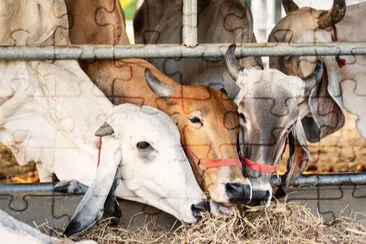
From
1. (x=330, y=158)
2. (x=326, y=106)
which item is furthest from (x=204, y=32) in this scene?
(x=330, y=158)

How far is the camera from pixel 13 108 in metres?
6.54

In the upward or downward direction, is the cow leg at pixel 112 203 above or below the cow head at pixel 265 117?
below

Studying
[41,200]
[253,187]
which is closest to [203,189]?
[253,187]

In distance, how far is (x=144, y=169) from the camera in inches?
230

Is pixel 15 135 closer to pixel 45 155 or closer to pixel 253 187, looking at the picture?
pixel 45 155

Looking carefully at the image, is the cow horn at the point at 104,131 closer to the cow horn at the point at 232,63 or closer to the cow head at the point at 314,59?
the cow horn at the point at 232,63

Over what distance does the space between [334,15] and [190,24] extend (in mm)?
1235

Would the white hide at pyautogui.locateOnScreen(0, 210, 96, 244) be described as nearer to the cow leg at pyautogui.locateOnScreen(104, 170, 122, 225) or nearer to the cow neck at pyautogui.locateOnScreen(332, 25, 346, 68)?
the cow leg at pyautogui.locateOnScreen(104, 170, 122, 225)

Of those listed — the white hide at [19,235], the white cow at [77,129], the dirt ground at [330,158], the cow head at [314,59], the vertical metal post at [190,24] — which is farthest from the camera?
the dirt ground at [330,158]

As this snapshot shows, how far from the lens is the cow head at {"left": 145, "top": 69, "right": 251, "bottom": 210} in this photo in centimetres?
584

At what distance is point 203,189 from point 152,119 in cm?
47

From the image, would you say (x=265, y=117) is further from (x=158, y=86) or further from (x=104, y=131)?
(x=104, y=131)

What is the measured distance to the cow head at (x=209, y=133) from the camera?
5836 millimetres
